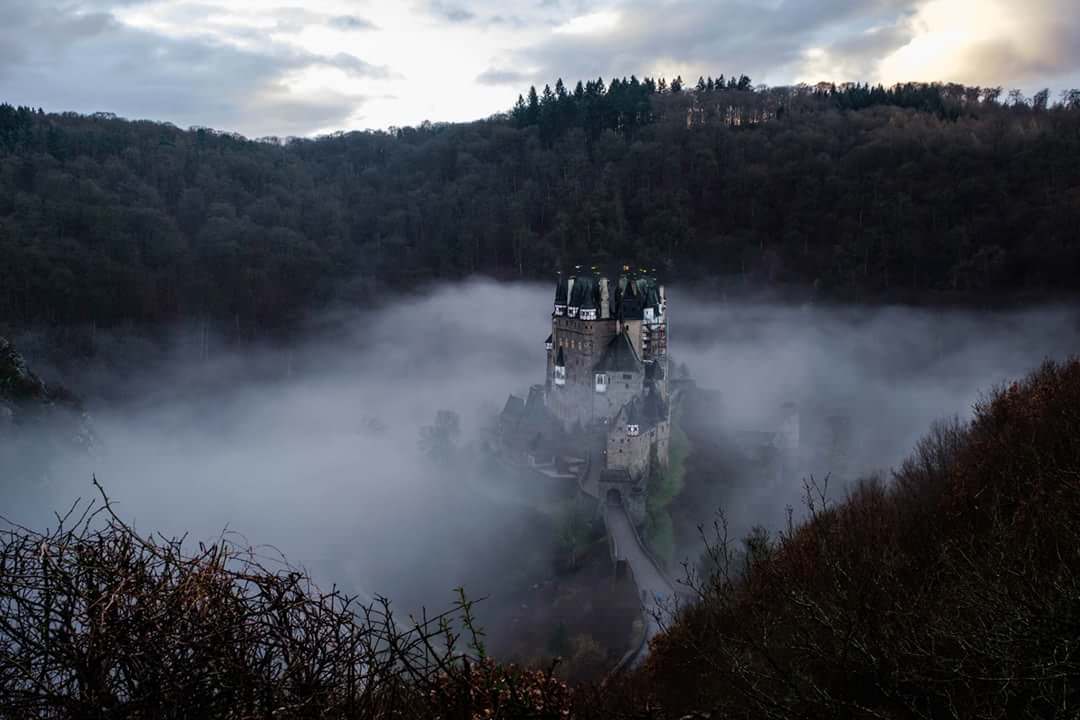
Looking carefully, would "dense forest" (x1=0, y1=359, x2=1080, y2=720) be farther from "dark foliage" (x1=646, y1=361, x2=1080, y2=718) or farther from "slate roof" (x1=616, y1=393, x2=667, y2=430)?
"slate roof" (x1=616, y1=393, x2=667, y2=430)

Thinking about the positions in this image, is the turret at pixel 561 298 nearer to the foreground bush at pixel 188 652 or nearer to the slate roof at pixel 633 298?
the slate roof at pixel 633 298

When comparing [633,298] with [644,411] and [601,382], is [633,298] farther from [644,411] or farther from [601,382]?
[644,411]

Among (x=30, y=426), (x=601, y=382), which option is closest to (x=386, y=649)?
(x=601, y=382)

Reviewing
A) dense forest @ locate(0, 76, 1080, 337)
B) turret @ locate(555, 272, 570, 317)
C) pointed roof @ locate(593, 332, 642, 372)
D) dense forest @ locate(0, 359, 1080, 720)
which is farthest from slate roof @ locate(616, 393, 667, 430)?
dense forest @ locate(0, 76, 1080, 337)

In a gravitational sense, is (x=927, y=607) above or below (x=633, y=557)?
above

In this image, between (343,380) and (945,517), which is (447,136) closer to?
(343,380)

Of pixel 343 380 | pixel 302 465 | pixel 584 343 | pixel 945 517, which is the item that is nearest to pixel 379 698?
pixel 945 517

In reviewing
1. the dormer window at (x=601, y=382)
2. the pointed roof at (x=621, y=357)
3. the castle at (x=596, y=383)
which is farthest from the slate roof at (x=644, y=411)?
the dormer window at (x=601, y=382)

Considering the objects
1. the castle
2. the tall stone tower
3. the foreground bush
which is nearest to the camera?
the foreground bush
